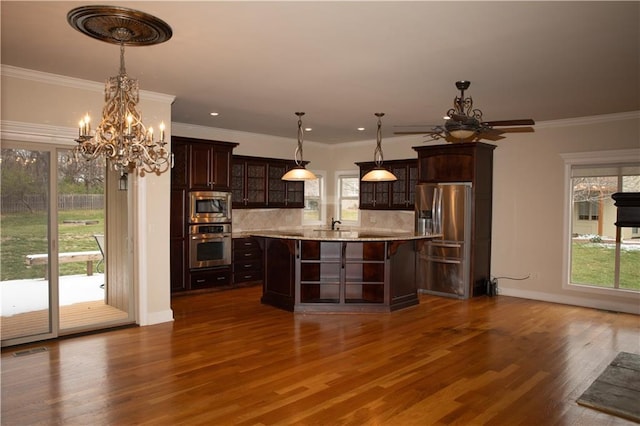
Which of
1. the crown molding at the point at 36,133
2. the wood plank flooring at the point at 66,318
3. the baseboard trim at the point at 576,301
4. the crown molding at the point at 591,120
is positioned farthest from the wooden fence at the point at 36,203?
the crown molding at the point at 591,120

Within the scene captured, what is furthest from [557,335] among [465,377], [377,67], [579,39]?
[377,67]

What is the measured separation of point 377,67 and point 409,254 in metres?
2.99

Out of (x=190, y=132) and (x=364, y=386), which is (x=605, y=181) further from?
(x=190, y=132)

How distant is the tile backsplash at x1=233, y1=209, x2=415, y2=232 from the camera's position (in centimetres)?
837

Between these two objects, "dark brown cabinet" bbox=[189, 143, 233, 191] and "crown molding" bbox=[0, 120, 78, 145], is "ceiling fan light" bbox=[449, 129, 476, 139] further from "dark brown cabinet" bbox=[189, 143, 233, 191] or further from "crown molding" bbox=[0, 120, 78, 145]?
"dark brown cabinet" bbox=[189, 143, 233, 191]

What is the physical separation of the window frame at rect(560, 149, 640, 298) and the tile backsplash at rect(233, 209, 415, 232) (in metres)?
2.71

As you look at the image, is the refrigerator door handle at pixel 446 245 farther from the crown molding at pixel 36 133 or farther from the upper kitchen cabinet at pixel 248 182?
the crown molding at pixel 36 133

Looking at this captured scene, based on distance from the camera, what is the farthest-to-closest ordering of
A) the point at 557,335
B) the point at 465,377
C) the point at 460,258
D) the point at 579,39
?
1. the point at 460,258
2. the point at 557,335
3. the point at 465,377
4. the point at 579,39

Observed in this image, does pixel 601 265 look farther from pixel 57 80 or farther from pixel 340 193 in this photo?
pixel 57 80

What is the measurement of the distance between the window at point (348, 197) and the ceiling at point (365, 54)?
12.1ft

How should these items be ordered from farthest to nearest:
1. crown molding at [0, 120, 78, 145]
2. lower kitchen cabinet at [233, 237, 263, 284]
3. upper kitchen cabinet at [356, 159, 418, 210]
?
upper kitchen cabinet at [356, 159, 418, 210]
lower kitchen cabinet at [233, 237, 263, 284]
crown molding at [0, 120, 78, 145]

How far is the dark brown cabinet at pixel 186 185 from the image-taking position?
6750mm

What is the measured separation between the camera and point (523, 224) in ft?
23.4

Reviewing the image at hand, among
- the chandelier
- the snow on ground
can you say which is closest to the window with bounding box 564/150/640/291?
the chandelier
